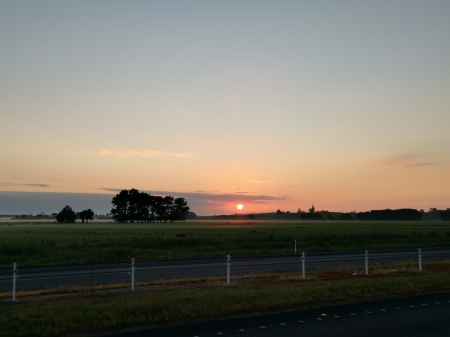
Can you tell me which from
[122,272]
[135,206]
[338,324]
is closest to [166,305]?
[338,324]

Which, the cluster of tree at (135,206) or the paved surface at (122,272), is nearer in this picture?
the paved surface at (122,272)

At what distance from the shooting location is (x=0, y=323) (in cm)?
977

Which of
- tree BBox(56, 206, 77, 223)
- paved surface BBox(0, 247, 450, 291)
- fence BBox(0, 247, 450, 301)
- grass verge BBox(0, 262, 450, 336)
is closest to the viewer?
grass verge BBox(0, 262, 450, 336)

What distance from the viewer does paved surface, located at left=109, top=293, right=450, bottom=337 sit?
29.0ft

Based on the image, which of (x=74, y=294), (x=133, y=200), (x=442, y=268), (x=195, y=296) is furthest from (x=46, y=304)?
(x=133, y=200)

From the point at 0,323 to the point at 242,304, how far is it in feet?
19.2

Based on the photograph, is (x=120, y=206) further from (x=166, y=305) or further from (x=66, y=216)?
(x=166, y=305)

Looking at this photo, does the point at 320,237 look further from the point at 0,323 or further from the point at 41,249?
the point at 0,323

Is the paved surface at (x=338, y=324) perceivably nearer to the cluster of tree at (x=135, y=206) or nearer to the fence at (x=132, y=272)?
the fence at (x=132, y=272)

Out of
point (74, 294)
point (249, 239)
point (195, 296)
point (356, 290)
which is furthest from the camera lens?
point (249, 239)

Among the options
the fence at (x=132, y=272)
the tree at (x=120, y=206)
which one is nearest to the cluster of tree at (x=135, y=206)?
the tree at (x=120, y=206)

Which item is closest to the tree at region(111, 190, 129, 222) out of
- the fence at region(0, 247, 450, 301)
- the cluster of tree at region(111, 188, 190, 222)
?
the cluster of tree at region(111, 188, 190, 222)

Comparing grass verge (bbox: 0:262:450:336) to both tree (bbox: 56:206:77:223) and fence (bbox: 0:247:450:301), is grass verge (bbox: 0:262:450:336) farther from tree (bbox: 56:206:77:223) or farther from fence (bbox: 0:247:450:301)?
tree (bbox: 56:206:77:223)

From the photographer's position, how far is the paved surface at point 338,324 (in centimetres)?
885
